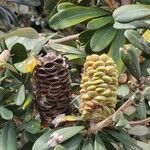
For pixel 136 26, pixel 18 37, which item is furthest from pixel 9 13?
pixel 136 26

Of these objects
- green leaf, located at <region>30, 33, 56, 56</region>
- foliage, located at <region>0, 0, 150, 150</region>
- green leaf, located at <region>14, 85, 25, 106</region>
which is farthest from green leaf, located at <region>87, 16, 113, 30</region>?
green leaf, located at <region>14, 85, 25, 106</region>

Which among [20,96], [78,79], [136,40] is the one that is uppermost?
[136,40]

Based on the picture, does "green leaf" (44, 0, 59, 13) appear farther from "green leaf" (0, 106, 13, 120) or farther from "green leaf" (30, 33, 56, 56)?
"green leaf" (0, 106, 13, 120)

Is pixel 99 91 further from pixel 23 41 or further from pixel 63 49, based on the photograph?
pixel 23 41

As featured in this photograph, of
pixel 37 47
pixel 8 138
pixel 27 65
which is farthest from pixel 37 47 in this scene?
pixel 8 138

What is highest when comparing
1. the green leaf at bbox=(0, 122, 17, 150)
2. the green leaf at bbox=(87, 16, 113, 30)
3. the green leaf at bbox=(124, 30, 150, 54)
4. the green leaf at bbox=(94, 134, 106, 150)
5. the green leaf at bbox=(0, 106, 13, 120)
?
the green leaf at bbox=(124, 30, 150, 54)

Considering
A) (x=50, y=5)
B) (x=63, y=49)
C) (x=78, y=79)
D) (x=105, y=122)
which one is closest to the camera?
(x=105, y=122)
